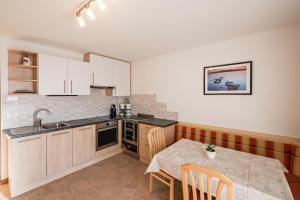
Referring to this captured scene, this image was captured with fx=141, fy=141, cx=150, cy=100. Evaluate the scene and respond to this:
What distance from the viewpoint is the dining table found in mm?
1047

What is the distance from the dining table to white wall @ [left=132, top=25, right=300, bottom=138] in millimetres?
787

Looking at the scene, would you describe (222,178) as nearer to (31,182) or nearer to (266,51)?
(266,51)

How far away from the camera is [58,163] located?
235cm

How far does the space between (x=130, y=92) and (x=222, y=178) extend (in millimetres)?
3301

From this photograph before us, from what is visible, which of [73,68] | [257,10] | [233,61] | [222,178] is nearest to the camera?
[222,178]

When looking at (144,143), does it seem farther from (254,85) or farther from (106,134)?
(254,85)

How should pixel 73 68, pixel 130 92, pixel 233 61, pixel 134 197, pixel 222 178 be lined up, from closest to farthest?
pixel 222 178
pixel 134 197
pixel 233 61
pixel 73 68
pixel 130 92

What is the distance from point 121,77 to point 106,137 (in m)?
1.56

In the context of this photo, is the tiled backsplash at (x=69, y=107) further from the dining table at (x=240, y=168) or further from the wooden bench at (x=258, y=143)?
the dining table at (x=240, y=168)

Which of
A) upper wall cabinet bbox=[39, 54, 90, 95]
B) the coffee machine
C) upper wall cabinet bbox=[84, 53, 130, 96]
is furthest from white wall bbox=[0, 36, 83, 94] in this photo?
the coffee machine

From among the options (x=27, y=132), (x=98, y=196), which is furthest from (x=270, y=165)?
(x=27, y=132)

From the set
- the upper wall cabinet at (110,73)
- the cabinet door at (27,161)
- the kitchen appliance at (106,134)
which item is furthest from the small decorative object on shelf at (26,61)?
the kitchen appliance at (106,134)

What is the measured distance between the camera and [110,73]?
→ 341 cm

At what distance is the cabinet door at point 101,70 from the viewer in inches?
121
